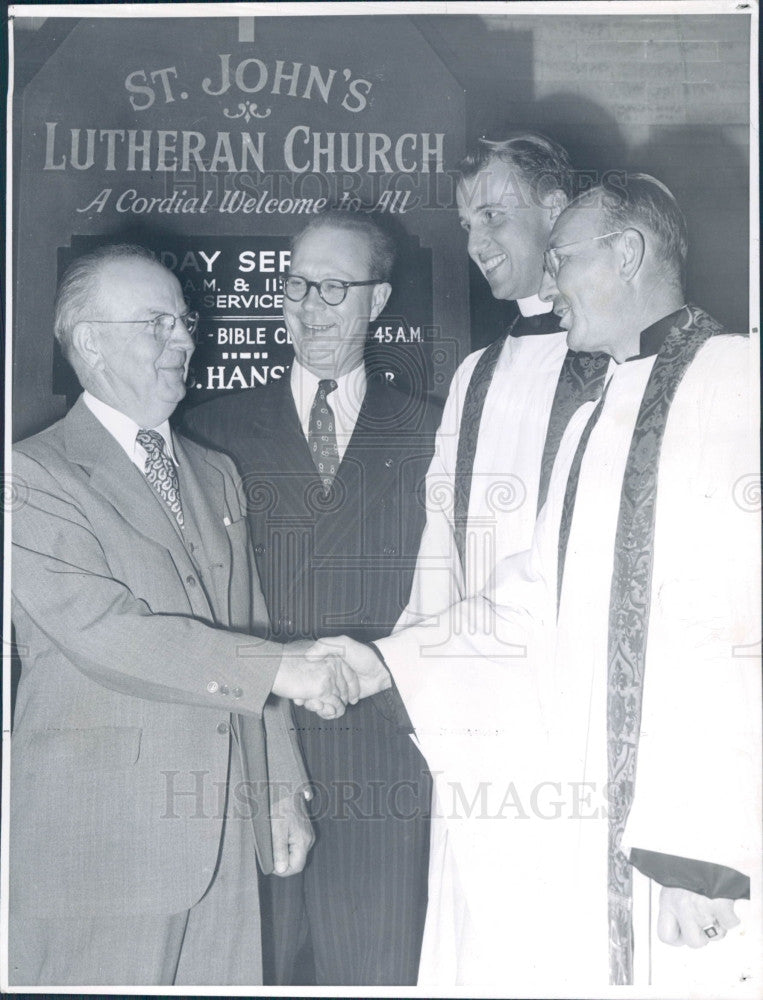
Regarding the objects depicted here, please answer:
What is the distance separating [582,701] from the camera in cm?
227

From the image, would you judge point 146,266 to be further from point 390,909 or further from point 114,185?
point 390,909

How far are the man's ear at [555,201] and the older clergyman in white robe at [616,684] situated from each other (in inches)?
2.1

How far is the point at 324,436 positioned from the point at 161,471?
1.17 ft

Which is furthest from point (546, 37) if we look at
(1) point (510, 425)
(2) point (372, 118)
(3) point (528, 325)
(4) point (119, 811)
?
(4) point (119, 811)

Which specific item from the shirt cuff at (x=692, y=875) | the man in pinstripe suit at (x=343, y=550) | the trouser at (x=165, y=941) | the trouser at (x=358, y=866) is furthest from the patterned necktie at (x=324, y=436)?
the shirt cuff at (x=692, y=875)

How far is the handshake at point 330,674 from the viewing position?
89.8 inches

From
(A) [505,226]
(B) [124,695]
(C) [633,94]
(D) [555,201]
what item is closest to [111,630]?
(B) [124,695]

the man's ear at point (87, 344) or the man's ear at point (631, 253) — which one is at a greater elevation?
the man's ear at point (631, 253)

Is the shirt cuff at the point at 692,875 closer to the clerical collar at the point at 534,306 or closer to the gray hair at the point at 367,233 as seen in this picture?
the clerical collar at the point at 534,306

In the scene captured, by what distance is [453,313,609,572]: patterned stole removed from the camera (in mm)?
2322

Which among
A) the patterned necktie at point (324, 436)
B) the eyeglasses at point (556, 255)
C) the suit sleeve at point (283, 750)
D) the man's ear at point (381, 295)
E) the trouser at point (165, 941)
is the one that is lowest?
the trouser at point (165, 941)

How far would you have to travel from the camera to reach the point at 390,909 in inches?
90.0

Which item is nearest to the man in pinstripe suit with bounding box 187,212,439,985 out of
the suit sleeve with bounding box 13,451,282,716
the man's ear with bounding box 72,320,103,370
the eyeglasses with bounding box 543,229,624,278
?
the suit sleeve with bounding box 13,451,282,716

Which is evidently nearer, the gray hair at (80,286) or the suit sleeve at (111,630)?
the suit sleeve at (111,630)
